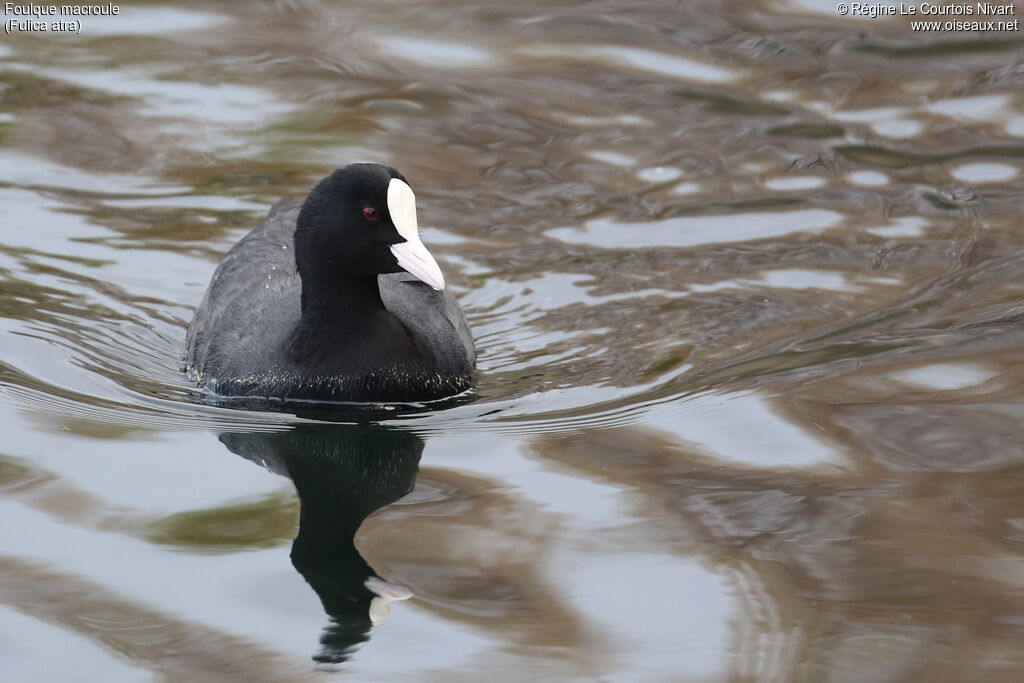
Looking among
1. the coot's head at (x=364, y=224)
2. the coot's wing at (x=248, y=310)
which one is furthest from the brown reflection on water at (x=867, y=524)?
the coot's wing at (x=248, y=310)

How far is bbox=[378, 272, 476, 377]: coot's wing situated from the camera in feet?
18.2

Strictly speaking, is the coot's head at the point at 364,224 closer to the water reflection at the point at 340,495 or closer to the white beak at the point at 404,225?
the white beak at the point at 404,225

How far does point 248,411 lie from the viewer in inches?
209

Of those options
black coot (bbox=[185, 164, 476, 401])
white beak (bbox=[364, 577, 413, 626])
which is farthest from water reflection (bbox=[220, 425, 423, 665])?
black coot (bbox=[185, 164, 476, 401])

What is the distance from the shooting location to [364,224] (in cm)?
521

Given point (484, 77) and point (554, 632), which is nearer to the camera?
point (554, 632)

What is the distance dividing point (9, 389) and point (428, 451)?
156 cm

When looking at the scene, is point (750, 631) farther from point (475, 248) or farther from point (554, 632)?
point (475, 248)

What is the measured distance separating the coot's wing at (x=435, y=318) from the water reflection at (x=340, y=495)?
0.52 metres

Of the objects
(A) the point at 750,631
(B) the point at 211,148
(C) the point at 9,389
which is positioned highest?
(B) the point at 211,148

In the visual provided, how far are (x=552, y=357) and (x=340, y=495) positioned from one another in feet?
4.96

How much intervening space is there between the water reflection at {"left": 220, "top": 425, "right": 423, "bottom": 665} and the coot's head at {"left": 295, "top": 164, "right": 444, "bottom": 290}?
22.2 inches

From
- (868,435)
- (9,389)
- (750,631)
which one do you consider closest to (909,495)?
(868,435)

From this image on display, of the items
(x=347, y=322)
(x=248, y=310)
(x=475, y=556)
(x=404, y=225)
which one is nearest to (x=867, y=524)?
(x=475, y=556)
